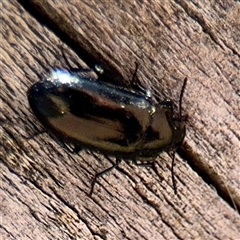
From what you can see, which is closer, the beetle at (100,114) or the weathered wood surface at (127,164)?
the weathered wood surface at (127,164)

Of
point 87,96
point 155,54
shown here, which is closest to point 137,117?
point 87,96

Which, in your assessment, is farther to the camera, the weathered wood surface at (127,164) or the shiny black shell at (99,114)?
the shiny black shell at (99,114)

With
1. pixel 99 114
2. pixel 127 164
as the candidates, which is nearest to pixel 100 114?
pixel 99 114

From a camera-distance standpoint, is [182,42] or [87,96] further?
[87,96]

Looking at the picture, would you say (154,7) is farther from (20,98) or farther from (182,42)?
(20,98)

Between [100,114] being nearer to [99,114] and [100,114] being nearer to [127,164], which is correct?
[99,114]
